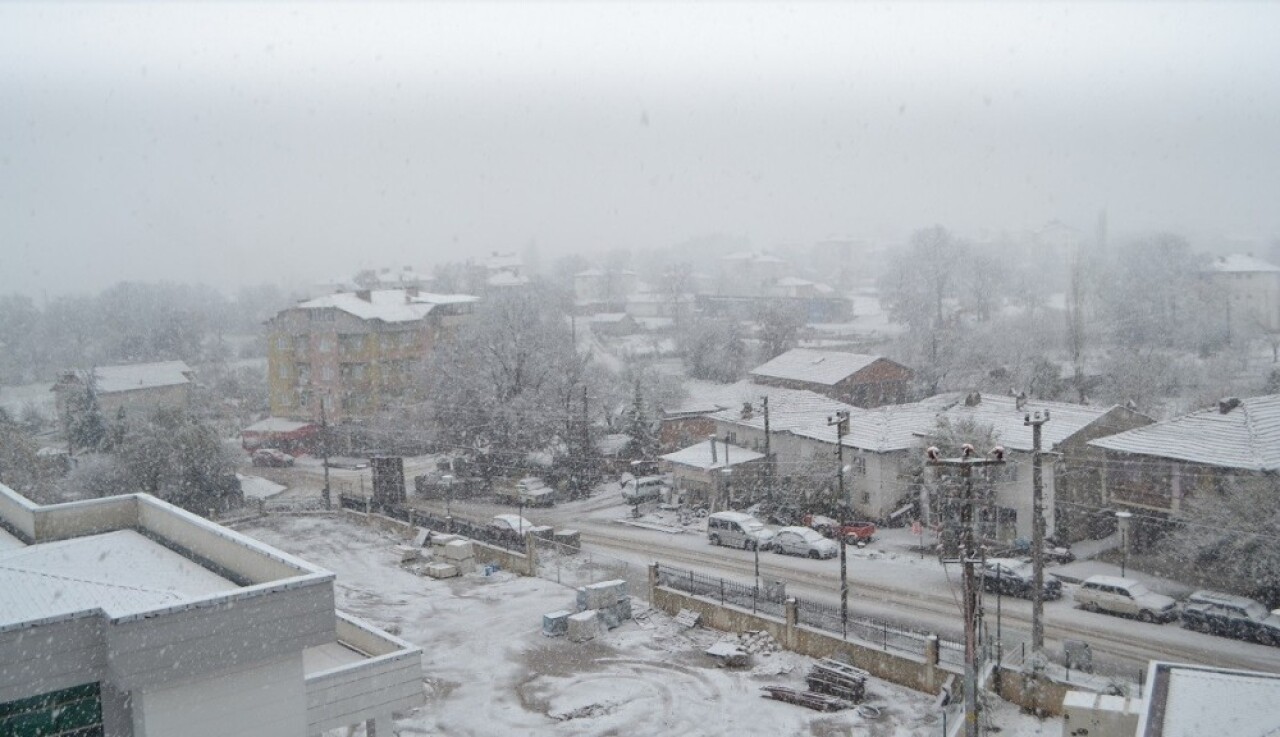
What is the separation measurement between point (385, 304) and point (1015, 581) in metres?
28.5

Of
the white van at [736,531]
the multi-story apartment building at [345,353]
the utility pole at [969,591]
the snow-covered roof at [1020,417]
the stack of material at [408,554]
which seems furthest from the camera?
the multi-story apartment building at [345,353]

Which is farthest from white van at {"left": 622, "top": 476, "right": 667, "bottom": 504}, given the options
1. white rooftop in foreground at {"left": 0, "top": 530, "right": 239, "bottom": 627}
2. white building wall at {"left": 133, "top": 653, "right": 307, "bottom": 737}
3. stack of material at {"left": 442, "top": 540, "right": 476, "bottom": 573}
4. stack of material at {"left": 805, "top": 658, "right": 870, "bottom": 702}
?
white building wall at {"left": 133, "top": 653, "right": 307, "bottom": 737}

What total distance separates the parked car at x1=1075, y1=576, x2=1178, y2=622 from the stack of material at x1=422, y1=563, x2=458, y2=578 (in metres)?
11.2

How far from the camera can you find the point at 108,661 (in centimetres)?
730

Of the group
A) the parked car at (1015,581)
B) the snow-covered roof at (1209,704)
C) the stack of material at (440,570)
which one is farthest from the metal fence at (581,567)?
the snow-covered roof at (1209,704)

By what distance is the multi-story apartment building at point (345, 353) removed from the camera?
35812 millimetres

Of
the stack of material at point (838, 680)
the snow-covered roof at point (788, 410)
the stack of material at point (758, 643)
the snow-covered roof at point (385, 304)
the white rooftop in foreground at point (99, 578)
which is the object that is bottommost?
the stack of material at point (758, 643)

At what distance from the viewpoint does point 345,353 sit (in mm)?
35750

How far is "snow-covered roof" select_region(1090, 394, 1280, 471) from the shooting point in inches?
669

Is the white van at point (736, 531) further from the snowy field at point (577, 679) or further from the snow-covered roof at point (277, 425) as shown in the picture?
the snow-covered roof at point (277, 425)

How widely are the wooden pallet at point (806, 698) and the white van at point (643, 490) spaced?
38.2 ft

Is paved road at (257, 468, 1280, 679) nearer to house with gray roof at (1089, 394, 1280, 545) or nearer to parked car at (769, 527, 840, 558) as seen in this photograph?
parked car at (769, 527, 840, 558)

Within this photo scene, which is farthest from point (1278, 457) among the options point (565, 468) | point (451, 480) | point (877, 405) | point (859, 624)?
point (451, 480)

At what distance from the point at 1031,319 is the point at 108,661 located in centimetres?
4594
